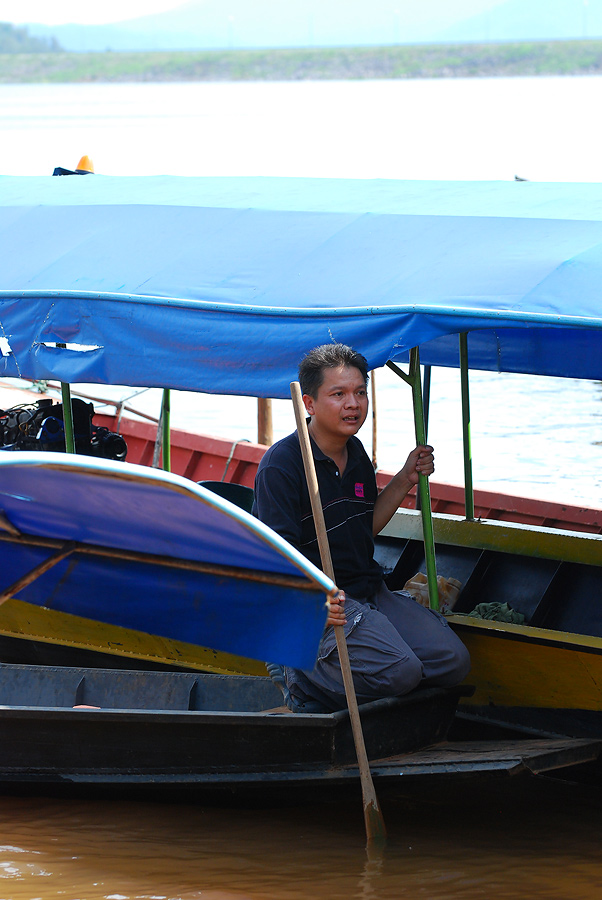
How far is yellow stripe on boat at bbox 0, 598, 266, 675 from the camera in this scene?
5402mm

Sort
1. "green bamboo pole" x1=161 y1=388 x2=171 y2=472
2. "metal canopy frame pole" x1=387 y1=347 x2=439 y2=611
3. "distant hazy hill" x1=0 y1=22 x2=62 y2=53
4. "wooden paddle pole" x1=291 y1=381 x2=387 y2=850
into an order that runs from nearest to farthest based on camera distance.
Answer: "wooden paddle pole" x1=291 y1=381 x2=387 y2=850 < "metal canopy frame pole" x1=387 y1=347 x2=439 y2=611 < "green bamboo pole" x1=161 y1=388 x2=171 y2=472 < "distant hazy hill" x1=0 y1=22 x2=62 y2=53

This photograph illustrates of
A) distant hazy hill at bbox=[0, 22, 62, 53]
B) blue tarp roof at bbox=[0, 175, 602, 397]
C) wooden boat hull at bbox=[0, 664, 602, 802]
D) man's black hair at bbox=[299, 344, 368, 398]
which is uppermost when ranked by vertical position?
distant hazy hill at bbox=[0, 22, 62, 53]

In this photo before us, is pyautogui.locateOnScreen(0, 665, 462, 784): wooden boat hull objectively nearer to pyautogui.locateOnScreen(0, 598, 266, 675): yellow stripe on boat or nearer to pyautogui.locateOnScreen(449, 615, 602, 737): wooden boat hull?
pyautogui.locateOnScreen(449, 615, 602, 737): wooden boat hull

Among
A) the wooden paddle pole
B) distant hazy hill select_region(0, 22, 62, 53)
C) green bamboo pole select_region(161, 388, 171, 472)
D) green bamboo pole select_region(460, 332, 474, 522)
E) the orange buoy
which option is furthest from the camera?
distant hazy hill select_region(0, 22, 62, 53)

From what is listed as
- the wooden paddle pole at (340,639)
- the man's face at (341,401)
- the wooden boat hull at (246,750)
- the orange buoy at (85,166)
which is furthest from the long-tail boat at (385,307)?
the orange buoy at (85,166)

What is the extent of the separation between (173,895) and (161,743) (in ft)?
1.92

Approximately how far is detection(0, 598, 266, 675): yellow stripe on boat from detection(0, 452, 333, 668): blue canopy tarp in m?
1.07

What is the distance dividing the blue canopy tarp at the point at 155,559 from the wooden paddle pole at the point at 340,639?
0.77ft

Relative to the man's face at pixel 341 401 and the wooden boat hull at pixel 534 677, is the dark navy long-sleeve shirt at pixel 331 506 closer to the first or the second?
the man's face at pixel 341 401

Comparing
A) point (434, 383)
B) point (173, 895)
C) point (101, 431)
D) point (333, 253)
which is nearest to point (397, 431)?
point (434, 383)

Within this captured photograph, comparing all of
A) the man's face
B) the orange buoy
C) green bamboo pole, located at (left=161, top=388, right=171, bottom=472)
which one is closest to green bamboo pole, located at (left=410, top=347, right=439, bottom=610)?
the man's face

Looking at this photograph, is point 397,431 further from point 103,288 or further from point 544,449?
point 103,288

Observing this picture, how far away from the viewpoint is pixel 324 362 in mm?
4105

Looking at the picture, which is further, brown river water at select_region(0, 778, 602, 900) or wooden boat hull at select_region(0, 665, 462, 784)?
wooden boat hull at select_region(0, 665, 462, 784)
